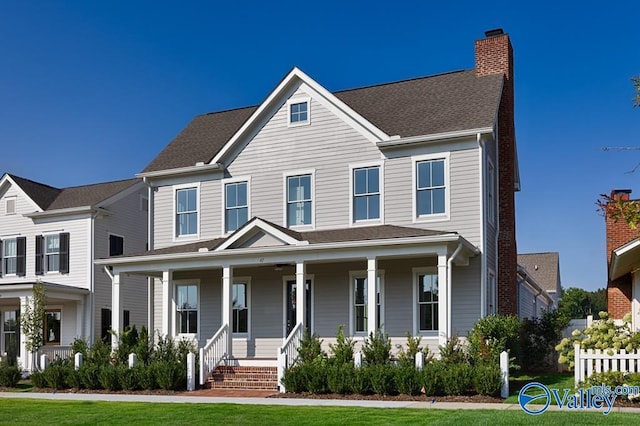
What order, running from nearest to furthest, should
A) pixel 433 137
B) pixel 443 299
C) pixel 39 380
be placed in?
1. pixel 443 299
2. pixel 433 137
3. pixel 39 380

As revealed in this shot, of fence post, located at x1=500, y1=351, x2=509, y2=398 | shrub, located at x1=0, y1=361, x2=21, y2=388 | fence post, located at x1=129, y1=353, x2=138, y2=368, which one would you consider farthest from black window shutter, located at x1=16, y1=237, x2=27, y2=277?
fence post, located at x1=500, y1=351, x2=509, y2=398

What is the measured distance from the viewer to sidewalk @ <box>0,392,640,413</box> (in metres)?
14.1

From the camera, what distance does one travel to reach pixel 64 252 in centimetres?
3008

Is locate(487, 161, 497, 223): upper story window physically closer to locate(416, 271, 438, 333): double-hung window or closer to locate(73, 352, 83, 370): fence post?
locate(416, 271, 438, 333): double-hung window

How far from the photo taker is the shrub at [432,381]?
15984mm

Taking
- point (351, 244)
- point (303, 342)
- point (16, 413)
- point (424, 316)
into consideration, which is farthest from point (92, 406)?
point (424, 316)

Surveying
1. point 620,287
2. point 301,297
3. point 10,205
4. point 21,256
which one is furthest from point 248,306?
point 10,205

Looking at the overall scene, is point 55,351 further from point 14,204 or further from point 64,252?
point 14,204

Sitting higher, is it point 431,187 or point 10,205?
A: point 10,205

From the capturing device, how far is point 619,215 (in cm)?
633

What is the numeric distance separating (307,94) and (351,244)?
6025mm

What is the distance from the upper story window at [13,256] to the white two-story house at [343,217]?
29.8 ft

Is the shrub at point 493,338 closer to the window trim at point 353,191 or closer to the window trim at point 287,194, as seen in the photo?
the window trim at point 353,191

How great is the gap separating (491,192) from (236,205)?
7.90 m
